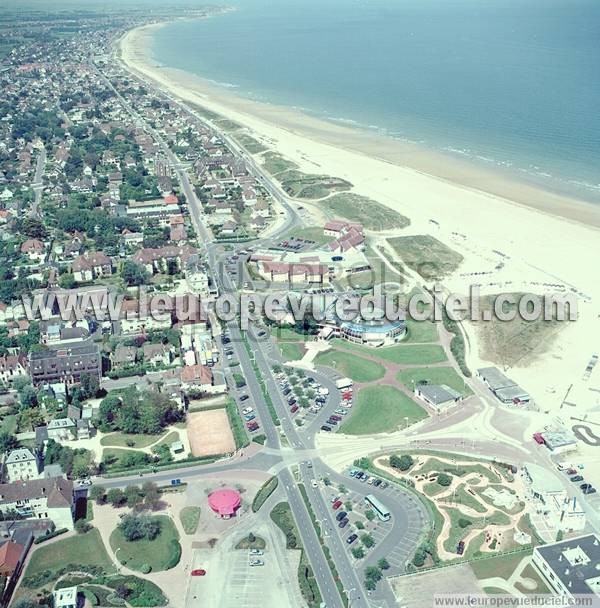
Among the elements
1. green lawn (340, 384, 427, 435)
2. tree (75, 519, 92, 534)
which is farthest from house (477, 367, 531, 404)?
tree (75, 519, 92, 534)

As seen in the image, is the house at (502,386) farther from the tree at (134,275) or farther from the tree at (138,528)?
the tree at (134,275)

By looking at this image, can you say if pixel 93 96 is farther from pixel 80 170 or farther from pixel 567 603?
pixel 567 603

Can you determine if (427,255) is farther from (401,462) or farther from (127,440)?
(127,440)

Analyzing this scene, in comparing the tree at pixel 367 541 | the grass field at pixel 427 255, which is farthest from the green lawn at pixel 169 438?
the grass field at pixel 427 255

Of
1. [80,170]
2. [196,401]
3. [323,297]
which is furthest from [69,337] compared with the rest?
[80,170]

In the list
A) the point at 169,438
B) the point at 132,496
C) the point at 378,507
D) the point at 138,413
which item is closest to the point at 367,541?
the point at 378,507

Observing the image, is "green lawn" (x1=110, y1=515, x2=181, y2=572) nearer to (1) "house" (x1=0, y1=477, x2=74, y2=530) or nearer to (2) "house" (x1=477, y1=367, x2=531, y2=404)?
(1) "house" (x1=0, y1=477, x2=74, y2=530)
